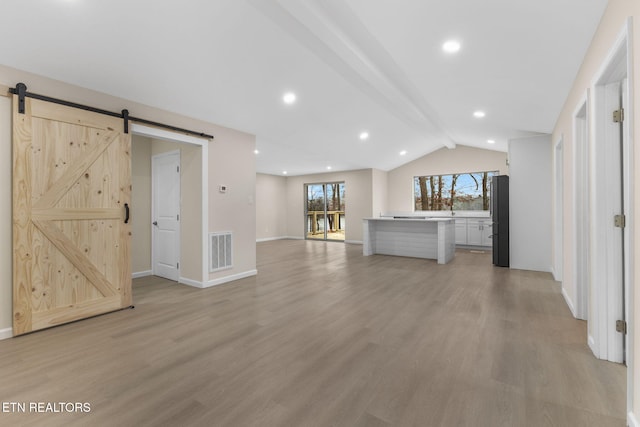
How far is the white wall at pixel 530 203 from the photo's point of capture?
5.11 meters

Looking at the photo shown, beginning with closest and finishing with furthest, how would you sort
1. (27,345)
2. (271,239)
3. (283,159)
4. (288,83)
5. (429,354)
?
(429,354) → (27,345) → (288,83) → (283,159) → (271,239)

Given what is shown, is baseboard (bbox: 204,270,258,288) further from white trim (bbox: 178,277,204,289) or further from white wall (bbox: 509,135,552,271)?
white wall (bbox: 509,135,552,271)

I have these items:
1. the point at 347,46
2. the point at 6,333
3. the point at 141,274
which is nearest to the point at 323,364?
the point at 6,333

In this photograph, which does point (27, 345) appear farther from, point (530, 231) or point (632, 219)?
point (530, 231)

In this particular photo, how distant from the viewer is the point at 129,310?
3.36 meters

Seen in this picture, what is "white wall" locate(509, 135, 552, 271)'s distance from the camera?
16.8 feet

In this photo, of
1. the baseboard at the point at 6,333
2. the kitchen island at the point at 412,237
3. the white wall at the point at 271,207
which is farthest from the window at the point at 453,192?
the baseboard at the point at 6,333

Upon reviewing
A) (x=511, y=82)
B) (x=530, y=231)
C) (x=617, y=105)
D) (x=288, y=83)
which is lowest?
(x=530, y=231)

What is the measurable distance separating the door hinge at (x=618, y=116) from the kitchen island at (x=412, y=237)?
3.92 meters

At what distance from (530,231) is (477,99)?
274cm

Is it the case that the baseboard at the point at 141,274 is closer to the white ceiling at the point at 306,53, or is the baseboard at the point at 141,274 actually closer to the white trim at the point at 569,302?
the white ceiling at the point at 306,53

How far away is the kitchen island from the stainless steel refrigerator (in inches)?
35.2

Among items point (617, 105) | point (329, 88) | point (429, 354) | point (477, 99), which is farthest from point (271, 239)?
point (617, 105)

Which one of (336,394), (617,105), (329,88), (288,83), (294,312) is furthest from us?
(329,88)
